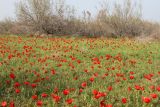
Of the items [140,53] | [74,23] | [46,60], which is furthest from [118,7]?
[46,60]

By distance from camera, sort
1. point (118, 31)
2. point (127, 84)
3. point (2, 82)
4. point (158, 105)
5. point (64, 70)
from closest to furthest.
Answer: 1. point (158, 105)
2. point (2, 82)
3. point (127, 84)
4. point (64, 70)
5. point (118, 31)

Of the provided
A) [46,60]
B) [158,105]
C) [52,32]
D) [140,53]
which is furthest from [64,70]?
[52,32]

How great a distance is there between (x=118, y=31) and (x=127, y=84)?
74.4ft

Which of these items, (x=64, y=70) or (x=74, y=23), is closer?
(x=64, y=70)

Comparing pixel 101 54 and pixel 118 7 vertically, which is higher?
pixel 118 7

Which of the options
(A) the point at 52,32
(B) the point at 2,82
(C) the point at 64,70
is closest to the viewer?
(B) the point at 2,82

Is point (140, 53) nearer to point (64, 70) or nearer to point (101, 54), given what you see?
point (101, 54)

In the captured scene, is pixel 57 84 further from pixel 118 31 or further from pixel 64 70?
pixel 118 31

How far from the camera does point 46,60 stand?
10984mm

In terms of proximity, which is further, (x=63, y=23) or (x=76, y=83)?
(x=63, y=23)

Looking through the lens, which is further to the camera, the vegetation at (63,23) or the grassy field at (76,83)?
the vegetation at (63,23)

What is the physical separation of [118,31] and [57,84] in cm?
2329

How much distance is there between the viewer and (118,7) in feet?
103

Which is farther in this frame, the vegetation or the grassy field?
the vegetation
